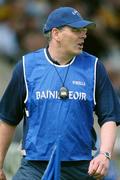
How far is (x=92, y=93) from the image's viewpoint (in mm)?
7781

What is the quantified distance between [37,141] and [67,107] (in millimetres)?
397

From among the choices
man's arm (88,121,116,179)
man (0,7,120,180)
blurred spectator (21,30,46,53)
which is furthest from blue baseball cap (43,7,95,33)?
blurred spectator (21,30,46,53)

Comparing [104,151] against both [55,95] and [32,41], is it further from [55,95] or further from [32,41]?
[32,41]

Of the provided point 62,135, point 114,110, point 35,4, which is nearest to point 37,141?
point 62,135

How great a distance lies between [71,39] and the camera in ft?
25.7

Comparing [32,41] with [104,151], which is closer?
[104,151]

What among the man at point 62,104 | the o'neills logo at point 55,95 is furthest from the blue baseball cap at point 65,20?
the o'neills logo at point 55,95

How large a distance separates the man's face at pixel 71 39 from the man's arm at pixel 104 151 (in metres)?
0.69

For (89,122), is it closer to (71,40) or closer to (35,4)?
(71,40)

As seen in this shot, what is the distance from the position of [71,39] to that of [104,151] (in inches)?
40.5

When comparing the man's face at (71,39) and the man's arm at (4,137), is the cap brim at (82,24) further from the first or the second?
the man's arm at (4,137)

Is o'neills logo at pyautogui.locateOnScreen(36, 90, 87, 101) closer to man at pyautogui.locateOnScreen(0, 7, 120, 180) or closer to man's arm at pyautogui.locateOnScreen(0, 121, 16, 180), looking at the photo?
man at pyautogui.locateOnScreen(0, 7, 120, 180)

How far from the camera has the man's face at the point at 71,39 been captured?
7801mm

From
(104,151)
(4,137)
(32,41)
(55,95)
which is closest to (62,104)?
(55,95)
